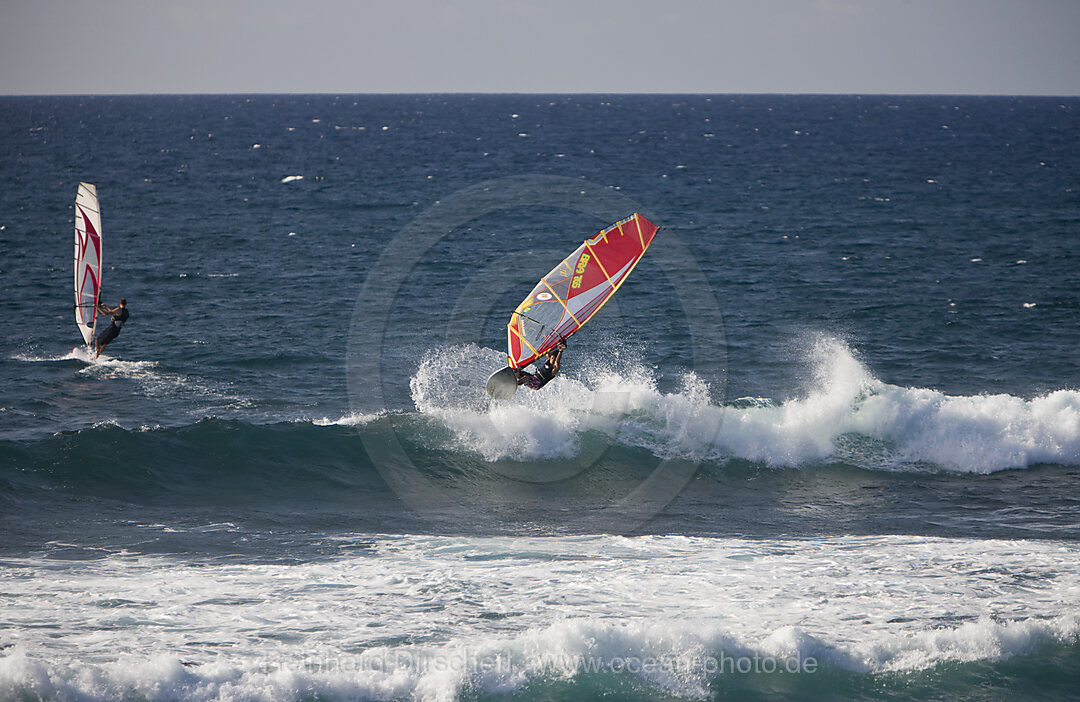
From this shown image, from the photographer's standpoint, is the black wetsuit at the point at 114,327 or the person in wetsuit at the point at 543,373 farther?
the black wetsuit at the point at 114,327

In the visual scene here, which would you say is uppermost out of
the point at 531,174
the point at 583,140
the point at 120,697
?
the point at 583,140

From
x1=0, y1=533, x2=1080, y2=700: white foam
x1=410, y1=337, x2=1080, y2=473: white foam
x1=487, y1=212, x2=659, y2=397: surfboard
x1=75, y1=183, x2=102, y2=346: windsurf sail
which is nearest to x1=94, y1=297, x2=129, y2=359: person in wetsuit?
x1=75, y1=183, x2=102, y2=346: windsurf sail

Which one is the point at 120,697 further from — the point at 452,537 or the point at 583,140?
the point at 583,140

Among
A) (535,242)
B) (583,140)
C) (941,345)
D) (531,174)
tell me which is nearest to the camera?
(941,345)

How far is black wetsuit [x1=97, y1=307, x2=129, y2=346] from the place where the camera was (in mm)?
24281

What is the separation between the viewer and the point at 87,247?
23.6m

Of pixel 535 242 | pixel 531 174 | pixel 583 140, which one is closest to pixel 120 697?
pixel 535 242

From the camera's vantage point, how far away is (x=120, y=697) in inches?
486

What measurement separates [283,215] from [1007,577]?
46.5 metres

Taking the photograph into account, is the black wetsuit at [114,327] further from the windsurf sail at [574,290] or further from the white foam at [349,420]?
the windsurf sail at [574,290]

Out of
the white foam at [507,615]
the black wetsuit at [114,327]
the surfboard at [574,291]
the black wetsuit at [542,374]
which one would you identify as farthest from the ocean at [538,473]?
the surfboard at [574,291]

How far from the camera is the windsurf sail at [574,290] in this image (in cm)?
1728

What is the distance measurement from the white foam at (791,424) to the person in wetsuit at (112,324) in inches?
295

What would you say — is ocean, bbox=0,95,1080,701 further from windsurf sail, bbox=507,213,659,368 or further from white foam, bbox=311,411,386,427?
windsurf sail, bbox=507,213,659,368
